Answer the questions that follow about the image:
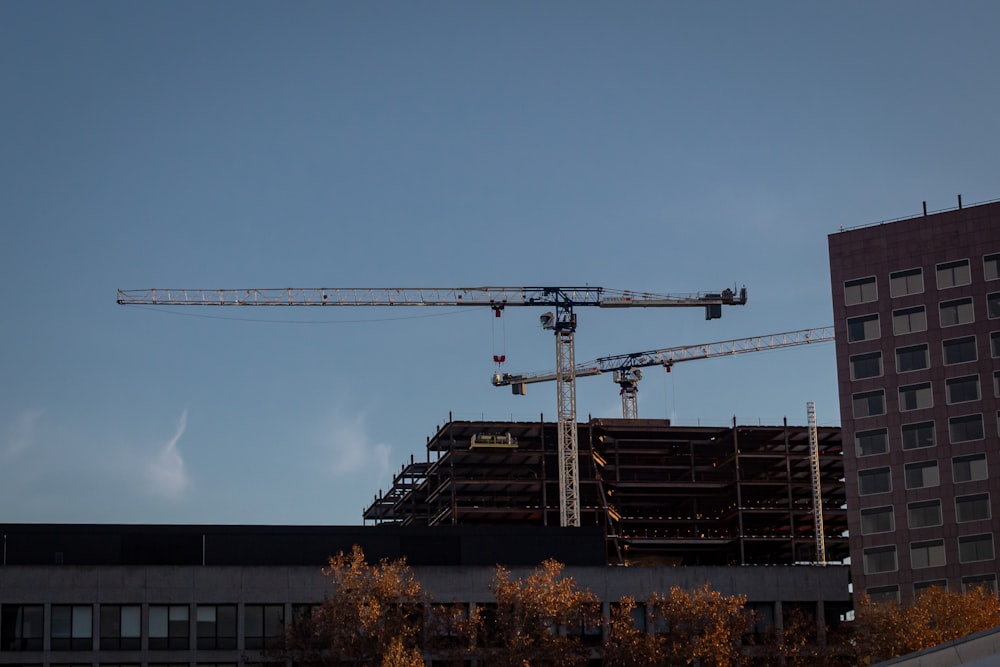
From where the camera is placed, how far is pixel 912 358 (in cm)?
15362

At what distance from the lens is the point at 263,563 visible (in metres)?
137

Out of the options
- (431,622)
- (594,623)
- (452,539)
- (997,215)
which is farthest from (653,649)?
(997,215)

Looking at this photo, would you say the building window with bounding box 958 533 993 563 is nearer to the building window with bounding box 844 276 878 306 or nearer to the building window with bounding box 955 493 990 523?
the building window with bounding box 955 493 990 523

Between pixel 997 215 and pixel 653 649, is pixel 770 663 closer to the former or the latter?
pixel 653 649

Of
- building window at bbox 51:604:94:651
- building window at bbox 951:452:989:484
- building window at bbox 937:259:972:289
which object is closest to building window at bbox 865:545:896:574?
building window at bbox 951:452:989:484

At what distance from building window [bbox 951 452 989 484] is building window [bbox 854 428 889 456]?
254 inches

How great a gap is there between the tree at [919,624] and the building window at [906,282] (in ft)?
146

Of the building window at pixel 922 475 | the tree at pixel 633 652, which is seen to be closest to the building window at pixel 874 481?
the building window at pixel 922 475

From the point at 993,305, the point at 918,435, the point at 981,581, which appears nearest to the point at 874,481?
the point at 918,435

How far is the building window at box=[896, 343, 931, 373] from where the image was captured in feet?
502

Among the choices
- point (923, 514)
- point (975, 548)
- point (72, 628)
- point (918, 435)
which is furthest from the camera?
point (918, 435)

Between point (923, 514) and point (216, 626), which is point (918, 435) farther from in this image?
point (216, 626)

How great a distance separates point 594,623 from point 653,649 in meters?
6.27

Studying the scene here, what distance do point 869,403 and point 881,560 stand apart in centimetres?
1432
